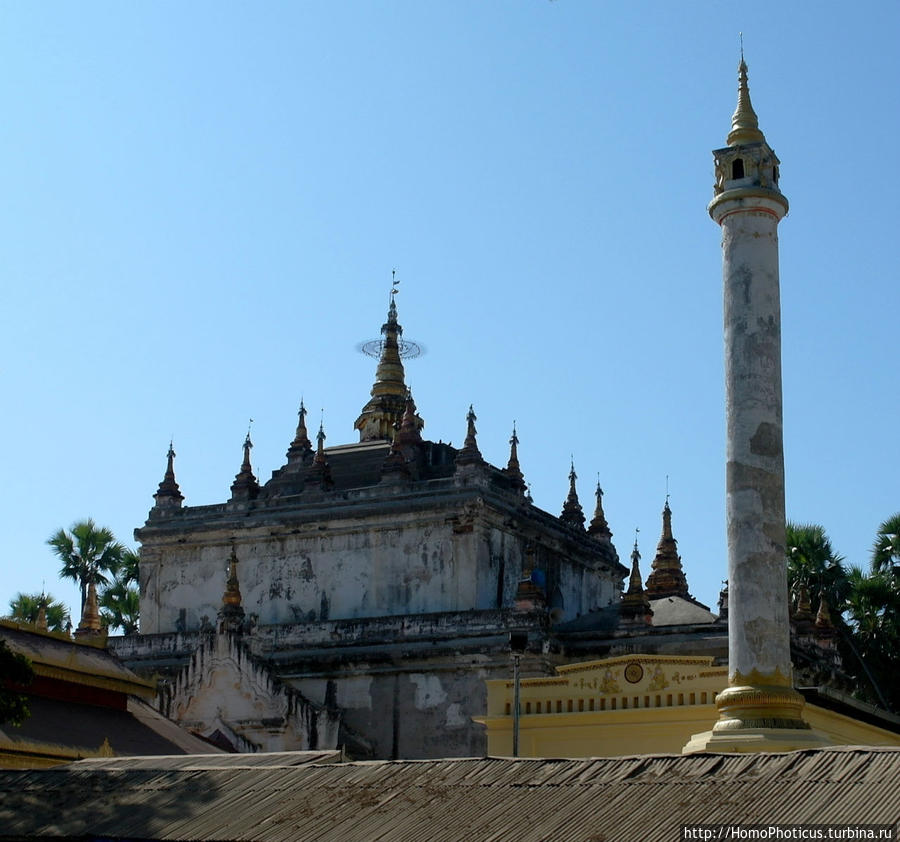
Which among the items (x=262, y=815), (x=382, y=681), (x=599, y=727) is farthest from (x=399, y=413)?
(x=262, y=815)

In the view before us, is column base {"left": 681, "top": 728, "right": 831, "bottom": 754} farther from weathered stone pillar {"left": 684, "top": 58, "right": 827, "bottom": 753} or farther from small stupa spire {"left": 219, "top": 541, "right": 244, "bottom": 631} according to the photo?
small stupa spire {"left": 219, "top": 541, "right": 244, "bottom": 631}

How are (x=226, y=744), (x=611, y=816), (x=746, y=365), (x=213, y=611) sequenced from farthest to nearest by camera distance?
(x=213, y=611), (x=226, y=744), (x=746, y=365), (x=611, y=816)

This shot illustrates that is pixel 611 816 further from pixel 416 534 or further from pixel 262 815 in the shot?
pixel 416 534

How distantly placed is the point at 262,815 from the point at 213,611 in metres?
29.6

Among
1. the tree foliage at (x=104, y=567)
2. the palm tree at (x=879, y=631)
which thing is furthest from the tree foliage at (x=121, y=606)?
the palm tree at (x=879, y=631)

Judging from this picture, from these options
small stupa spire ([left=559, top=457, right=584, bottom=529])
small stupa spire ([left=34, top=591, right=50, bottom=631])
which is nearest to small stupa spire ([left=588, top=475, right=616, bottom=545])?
small stupa spire ([left=559, top=457, right=584, bottom=529])

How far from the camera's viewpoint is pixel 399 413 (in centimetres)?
5803

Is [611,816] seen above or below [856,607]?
below

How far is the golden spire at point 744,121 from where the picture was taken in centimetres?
2916

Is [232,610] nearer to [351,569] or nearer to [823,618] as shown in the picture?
[351,569]

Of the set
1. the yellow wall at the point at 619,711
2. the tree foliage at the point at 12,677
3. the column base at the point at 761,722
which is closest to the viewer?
the column base at the point at 761,722

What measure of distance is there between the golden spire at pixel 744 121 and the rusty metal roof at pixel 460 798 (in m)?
12.3

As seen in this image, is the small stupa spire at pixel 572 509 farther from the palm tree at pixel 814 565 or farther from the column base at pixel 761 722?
the column base at pixel 761 722

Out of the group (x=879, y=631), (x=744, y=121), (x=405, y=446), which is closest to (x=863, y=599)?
(x=879, y=631)
